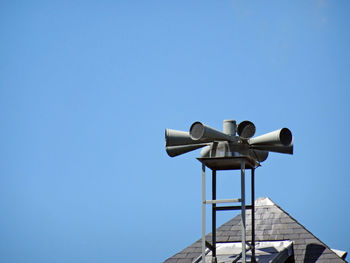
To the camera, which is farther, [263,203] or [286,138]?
[263,203]

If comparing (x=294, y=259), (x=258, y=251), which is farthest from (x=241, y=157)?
(x=294, y=259)

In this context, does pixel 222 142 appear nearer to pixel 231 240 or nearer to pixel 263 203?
pixel 231 240

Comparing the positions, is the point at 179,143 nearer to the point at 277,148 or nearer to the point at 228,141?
the point at 228,141

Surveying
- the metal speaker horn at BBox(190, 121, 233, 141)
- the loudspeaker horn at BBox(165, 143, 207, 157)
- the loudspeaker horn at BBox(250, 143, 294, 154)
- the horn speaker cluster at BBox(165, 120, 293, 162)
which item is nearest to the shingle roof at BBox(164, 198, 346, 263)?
the horn speaker cluster at BBox(165, 120, 293, 162)

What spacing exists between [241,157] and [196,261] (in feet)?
12.0

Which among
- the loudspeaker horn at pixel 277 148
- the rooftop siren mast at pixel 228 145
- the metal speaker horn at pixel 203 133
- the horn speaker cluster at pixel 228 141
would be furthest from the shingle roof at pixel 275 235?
the metal speaker horn at pixel 203 133

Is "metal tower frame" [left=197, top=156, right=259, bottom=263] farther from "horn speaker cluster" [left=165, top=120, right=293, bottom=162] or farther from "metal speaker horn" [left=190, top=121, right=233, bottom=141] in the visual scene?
"metal speaker horn" [left=190, top=121, right=233, bottom=141]

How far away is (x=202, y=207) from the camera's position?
43.3 ft

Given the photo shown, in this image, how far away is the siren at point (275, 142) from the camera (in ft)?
43.6

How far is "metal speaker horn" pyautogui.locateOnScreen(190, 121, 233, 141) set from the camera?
12.9m

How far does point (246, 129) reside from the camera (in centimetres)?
1396

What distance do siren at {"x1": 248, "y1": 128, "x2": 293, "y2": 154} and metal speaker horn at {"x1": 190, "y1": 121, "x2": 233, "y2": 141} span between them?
920mm

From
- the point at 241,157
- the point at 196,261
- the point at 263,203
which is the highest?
the point at 241,157

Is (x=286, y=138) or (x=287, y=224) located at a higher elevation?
(x=286, y=138)
